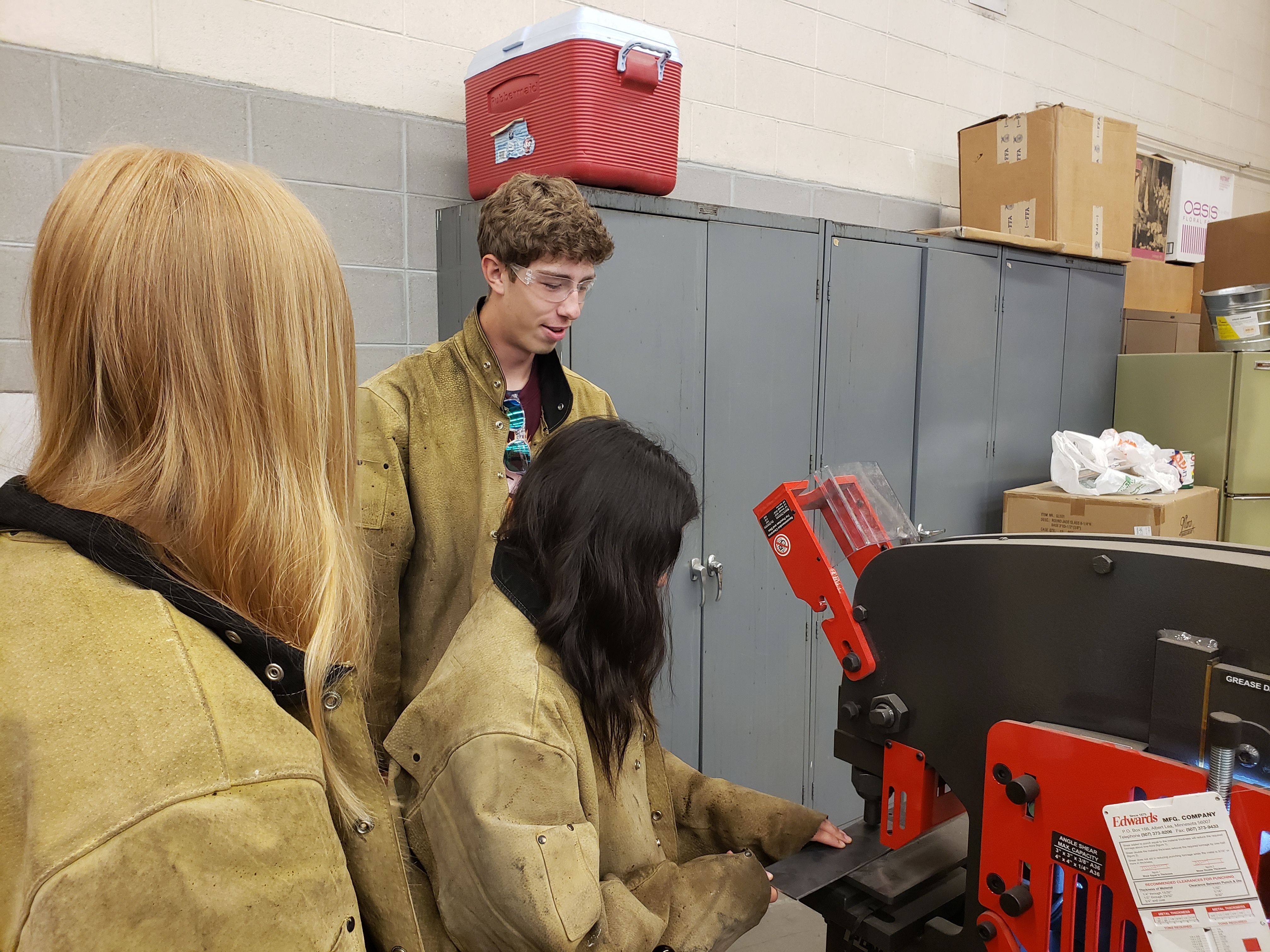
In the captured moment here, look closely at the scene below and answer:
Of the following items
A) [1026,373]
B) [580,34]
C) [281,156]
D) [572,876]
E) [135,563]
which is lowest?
[572,876]

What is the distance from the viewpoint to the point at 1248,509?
306 centimetres

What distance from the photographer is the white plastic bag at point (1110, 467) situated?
2.73 m

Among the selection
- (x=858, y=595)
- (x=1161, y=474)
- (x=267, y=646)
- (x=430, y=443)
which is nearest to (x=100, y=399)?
(x=267, y=646)

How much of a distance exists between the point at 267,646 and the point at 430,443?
3.26ft

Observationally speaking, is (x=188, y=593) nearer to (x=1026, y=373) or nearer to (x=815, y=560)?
(x=815, y=560)

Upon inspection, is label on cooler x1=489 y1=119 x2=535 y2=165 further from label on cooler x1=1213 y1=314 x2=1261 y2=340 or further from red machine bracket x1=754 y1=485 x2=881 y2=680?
label on cooler x1=1213 y1=314 x2=1261 y2=340

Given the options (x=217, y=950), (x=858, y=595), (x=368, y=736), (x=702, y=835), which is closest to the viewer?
(x=217, y=950)

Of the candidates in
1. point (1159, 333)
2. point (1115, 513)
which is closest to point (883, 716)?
point (1115, 513)

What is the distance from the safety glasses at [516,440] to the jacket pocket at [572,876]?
2.54ft

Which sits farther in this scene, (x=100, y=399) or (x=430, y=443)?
(x=430, y=443)

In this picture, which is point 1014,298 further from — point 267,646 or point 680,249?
point 267,646

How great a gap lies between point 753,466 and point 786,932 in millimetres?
1264

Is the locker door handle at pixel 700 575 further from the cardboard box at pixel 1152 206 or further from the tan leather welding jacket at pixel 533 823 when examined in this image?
the cardboard box at pixel 1152 206

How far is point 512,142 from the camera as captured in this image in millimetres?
1973
